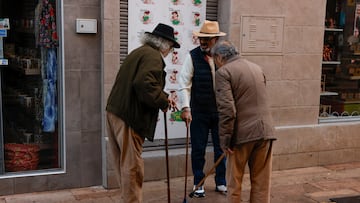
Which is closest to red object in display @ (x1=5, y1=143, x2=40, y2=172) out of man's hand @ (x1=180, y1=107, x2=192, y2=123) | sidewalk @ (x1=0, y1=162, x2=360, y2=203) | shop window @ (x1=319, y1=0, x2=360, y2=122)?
sidewalk @ (x1=0, y1=162, x2=360, y2=203)

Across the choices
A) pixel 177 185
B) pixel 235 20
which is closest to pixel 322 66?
pixel 235 20

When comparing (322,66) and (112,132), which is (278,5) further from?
(112,132)

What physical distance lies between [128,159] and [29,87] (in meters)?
1.83

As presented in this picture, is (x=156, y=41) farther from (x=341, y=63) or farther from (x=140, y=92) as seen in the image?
(x=341, y=63)

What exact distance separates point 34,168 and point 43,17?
1.75 meters

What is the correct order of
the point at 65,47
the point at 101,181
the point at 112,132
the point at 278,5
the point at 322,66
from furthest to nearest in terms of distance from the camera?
1. the point at 322,66
2. the point at 278,5
3. the point at 101,181
4. the point at 65,47
5. the point at 112,132

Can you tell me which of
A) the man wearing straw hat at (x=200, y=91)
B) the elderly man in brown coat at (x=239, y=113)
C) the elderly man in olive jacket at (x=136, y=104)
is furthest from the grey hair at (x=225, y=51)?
the man wearing straw hat at (x=200, y=91)

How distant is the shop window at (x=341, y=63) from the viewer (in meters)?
7.11

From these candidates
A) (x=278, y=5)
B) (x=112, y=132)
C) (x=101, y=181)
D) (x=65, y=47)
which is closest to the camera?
(x=112, y=132)

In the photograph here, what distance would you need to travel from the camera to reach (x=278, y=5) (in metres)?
6.43

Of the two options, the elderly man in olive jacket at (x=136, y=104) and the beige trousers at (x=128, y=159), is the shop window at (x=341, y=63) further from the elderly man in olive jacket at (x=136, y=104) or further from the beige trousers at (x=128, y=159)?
the beige trousers at (x=128, y=159)

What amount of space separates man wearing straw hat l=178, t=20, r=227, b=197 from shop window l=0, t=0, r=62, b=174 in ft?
5.00

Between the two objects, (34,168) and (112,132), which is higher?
(112,132)

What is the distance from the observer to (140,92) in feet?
13.8
